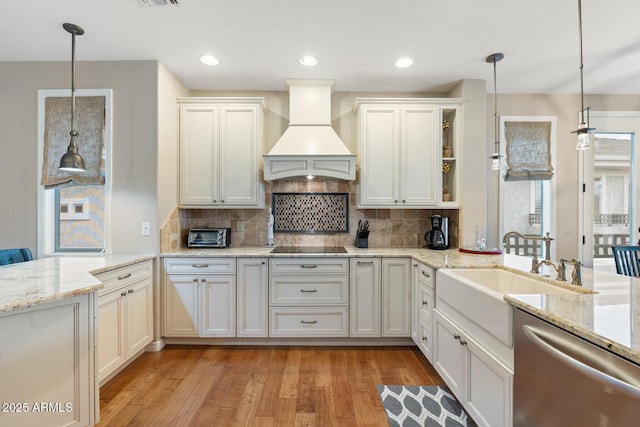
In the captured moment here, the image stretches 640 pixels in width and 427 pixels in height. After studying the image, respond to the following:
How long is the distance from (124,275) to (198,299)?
685mm

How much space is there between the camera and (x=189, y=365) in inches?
96.3

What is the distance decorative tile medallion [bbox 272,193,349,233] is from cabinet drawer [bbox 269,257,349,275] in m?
0.64

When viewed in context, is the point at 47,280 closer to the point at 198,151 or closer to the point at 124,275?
the point at 124,275

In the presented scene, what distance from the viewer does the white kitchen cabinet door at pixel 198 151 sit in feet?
9.78

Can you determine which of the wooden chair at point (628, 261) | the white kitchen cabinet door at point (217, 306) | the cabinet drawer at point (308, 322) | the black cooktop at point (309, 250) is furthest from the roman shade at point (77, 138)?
the wooden chair at point (628, 261)

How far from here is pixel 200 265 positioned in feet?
8.90

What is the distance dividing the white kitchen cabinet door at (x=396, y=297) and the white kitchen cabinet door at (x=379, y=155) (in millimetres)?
674

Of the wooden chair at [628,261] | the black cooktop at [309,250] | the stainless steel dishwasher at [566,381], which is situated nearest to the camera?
the stainless steel dishwasher at [566,381]

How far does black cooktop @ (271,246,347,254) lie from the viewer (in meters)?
2.84

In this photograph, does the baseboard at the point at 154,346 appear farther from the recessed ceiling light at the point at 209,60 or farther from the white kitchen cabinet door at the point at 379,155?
the recessed ceiling light at the point at 209,60

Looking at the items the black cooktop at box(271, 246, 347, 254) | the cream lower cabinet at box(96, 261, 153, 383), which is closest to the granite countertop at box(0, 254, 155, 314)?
the cream lower cabinet at box(96, 261, 153, 383)

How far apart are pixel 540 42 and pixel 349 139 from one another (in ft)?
6.09

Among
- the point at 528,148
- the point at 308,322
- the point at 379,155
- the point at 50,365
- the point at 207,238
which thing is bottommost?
the point at 308,322

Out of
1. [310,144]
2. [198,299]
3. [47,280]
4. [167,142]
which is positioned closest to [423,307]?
[310,144]
